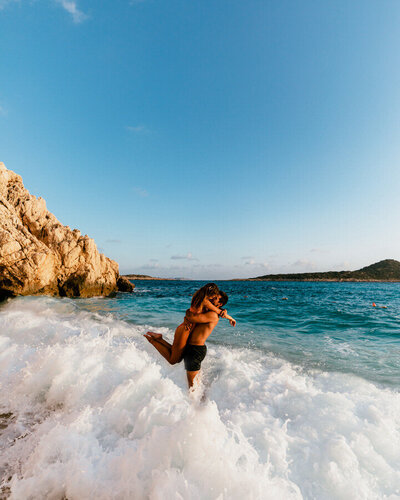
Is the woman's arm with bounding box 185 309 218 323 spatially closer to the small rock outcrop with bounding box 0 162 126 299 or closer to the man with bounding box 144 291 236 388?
the man with bounding box 144 291 236 388

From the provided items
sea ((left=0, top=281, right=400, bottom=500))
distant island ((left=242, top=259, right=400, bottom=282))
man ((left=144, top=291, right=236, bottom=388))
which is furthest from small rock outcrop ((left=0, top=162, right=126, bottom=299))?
distant island ((left=242, top=259, right=400, bottom=282))

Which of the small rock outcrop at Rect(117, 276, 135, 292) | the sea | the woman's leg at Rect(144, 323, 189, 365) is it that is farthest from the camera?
the small rock outcrop at Rect(117, 276, 135, 292)

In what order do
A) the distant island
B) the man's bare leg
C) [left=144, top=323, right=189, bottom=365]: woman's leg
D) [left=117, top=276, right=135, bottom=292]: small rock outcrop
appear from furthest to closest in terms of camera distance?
the distant island, [left=117, top=276, right=135, bottom=292]: small rock outcrop, the man's bare leg, [left=144, top=323, right=189, bottom=365]: woman's leg

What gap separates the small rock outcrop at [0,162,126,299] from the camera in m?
18.4

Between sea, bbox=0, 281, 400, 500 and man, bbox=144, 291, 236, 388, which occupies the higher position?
man, bbox=144, 291, 236, 388

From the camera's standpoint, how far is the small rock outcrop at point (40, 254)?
60.4ft

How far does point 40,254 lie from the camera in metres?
20.0

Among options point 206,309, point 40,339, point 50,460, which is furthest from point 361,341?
point 40,339

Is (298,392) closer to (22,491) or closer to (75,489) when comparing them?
(75,489)

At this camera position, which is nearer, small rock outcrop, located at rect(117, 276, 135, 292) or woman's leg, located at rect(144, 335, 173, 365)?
woman's leg, located at rect(144, 335, 173, 365)

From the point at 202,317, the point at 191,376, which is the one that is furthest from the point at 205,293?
the point at 191,376

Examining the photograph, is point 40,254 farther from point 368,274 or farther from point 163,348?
point 368,274

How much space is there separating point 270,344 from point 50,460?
832 centimetres

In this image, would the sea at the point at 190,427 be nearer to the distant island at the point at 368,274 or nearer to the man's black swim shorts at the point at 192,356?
the man's black swim shorts at the point at 192,356
